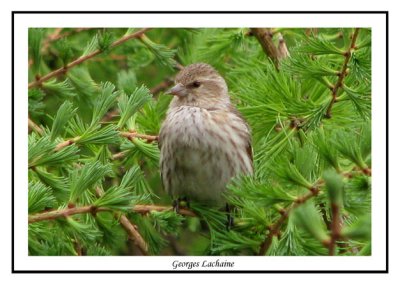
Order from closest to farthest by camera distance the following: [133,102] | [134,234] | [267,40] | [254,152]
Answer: [133,102]
[134,234]
[254,152]
[267,40]

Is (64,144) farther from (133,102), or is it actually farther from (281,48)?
(281,48)

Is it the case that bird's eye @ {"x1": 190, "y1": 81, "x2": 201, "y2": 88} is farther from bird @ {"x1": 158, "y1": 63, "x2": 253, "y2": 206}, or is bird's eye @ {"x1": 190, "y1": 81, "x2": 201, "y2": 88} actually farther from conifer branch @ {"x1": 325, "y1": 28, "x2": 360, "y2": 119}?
conifer branch @ {"x1": 325, "y1": 28, "x2": 360, "y2": 119}

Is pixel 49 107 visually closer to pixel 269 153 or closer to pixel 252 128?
pixel 252 128

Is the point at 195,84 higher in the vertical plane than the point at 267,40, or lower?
lower
